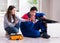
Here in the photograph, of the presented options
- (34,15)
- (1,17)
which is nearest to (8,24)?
(34,15)

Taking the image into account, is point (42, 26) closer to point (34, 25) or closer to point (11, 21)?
point (34, 25)

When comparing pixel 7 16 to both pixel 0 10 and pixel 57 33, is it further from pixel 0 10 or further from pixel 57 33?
pixel 0 10

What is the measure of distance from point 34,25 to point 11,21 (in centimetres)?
64

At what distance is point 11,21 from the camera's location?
446 cm

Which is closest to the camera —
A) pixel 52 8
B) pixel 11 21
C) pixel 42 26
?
pixel 42 26

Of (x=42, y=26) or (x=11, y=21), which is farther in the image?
(x=11, y=21)

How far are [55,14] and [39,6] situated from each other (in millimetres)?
757

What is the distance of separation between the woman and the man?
0.27 m

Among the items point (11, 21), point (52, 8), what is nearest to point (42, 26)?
point (11, 21)

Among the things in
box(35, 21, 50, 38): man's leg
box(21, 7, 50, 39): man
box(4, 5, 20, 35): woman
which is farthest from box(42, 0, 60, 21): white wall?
box(4, 5, 20, 35): woman

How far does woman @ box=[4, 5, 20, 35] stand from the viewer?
14.3ft

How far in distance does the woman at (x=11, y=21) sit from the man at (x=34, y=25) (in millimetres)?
275

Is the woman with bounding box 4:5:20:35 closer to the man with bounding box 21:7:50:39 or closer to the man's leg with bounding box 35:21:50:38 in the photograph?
the man with bounding box 21:7:50:39

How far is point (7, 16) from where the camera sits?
4.36 m
